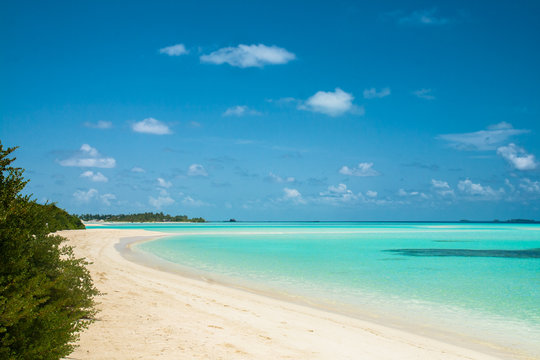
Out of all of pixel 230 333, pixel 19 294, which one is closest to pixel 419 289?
pixel 230 333

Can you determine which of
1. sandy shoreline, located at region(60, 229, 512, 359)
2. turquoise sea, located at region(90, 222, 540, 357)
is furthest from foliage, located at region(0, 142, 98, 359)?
turquoise sea, located at region(90, 222, 540, 357)

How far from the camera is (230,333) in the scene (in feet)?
26.6

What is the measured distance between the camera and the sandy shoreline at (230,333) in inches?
267

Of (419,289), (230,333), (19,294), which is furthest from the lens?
(419,289)

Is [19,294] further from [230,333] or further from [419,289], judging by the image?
[419,289]

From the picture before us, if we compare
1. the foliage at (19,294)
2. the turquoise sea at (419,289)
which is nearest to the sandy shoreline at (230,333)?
the turquoise sea at (419,289)

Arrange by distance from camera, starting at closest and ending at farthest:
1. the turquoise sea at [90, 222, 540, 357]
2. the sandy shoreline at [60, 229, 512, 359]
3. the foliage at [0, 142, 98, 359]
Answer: the foliage at [0, 142, 98, 359] < the sandy shoreline at [60, 229, 512, 359] < the turquoise sea at [90, 222, 540, 357]

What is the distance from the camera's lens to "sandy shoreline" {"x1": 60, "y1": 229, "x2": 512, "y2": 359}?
679 cm

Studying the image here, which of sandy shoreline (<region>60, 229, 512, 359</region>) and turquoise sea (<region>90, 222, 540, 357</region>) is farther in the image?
turquoise sea (<region>90, 222, 540, 357</region>)

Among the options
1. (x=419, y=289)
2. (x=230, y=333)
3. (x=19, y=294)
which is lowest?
(x=419, y=289)

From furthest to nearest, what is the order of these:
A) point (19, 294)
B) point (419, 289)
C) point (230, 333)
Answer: point (419, 289) → point (230, 333) → point (19, 294)

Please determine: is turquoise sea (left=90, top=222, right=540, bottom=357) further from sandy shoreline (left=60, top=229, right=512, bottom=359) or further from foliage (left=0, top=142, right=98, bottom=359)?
foliage (left=0, top=142, right=98, bottom=359)

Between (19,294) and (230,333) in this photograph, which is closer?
(19,294)

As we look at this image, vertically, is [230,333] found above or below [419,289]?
above
